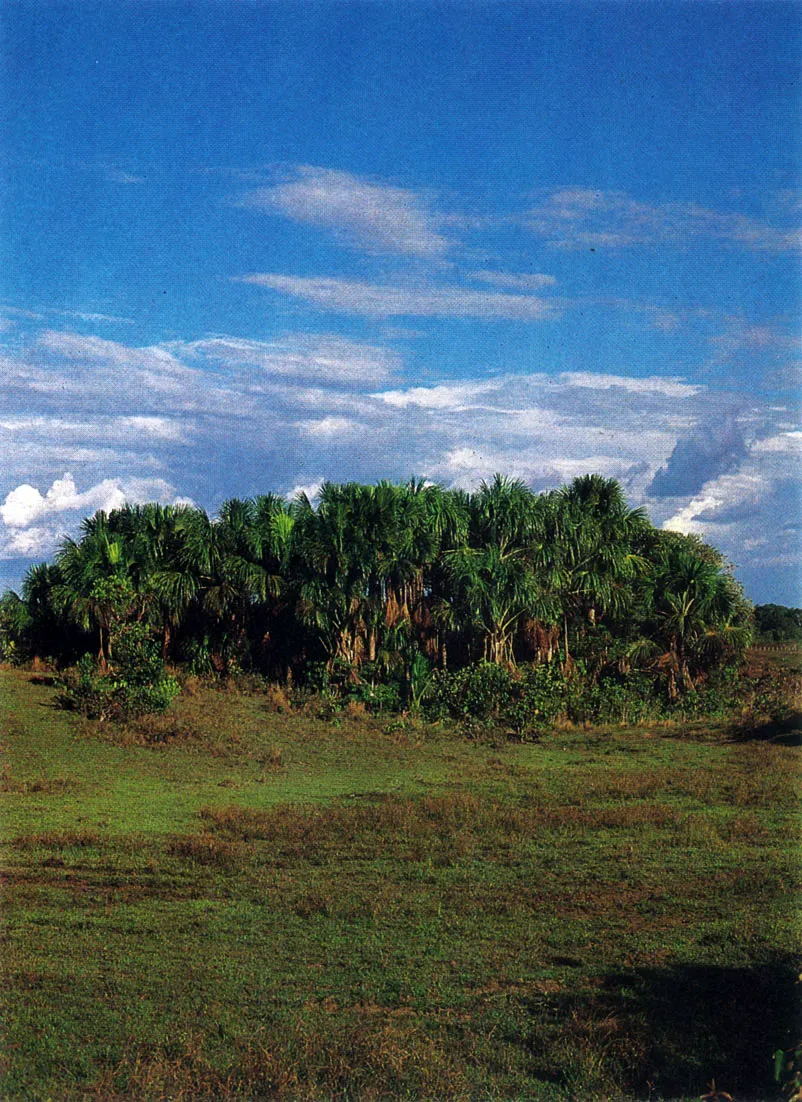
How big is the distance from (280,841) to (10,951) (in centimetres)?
544

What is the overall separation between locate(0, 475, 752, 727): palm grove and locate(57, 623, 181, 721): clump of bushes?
263 cm

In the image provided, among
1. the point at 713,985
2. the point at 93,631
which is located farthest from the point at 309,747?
the point at 713,985

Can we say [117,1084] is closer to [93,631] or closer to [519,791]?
[519,791]

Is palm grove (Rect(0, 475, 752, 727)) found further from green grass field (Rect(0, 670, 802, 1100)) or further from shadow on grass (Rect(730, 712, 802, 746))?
green grass field (Rect(0, 670, 802, 1100))

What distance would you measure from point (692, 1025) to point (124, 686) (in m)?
20.0

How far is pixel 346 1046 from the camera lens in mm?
6980

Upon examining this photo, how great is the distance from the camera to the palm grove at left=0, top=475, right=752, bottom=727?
3066 centimetres

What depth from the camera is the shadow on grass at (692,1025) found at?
6.66m

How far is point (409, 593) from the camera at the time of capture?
107 ft

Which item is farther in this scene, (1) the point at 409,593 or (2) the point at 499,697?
(1) the point at 409,593

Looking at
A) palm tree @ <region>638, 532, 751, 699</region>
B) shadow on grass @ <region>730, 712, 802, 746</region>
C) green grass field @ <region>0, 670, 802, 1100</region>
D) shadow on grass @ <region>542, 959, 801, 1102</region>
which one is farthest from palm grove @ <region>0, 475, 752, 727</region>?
shadow on grass @ <region>542, 959, 801, 1102</region>

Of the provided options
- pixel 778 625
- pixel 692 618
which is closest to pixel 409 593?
pixel 692 618

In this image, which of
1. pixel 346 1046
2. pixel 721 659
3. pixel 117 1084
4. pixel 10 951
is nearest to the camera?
pixel 117 1084

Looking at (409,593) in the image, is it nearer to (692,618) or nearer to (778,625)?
(692,618)
